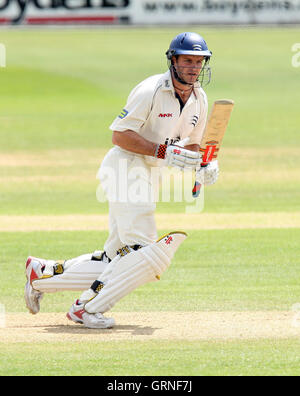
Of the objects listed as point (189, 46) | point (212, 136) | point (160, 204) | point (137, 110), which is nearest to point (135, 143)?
point (137, 110)

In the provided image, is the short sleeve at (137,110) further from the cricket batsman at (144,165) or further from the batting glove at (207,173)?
the batting glove at (207,173)

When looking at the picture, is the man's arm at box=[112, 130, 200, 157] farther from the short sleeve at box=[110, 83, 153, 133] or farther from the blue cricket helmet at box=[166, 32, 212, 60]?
the blue cricket helmet at box=[166, 32, 212, 60]

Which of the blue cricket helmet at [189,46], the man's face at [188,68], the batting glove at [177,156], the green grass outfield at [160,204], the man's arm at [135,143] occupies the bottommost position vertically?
the green grass outfield at [160,204]

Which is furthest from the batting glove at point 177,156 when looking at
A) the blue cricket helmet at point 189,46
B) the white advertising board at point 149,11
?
the white advertising board at point 149,11

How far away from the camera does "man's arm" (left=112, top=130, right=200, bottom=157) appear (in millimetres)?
5828

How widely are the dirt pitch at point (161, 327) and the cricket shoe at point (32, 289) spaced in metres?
0.08

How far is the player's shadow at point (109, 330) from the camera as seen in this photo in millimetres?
5757

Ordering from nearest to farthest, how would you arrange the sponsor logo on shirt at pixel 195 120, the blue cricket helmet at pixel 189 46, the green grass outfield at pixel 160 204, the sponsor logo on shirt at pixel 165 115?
the green grass outfield at pixel 160 204 → the blue cricket helmet at pixel 189 46 → the sponsor logo on shirt at pixel 165 115 → the sponsor logo on shirt at pixel 195 120

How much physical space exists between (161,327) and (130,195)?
78cm

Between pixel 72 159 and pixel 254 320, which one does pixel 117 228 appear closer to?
pixel 254 320

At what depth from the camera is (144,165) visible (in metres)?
6.02

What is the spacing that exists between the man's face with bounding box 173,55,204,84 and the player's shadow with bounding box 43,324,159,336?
1.45 m

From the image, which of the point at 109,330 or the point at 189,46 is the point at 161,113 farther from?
the point at 109,330
